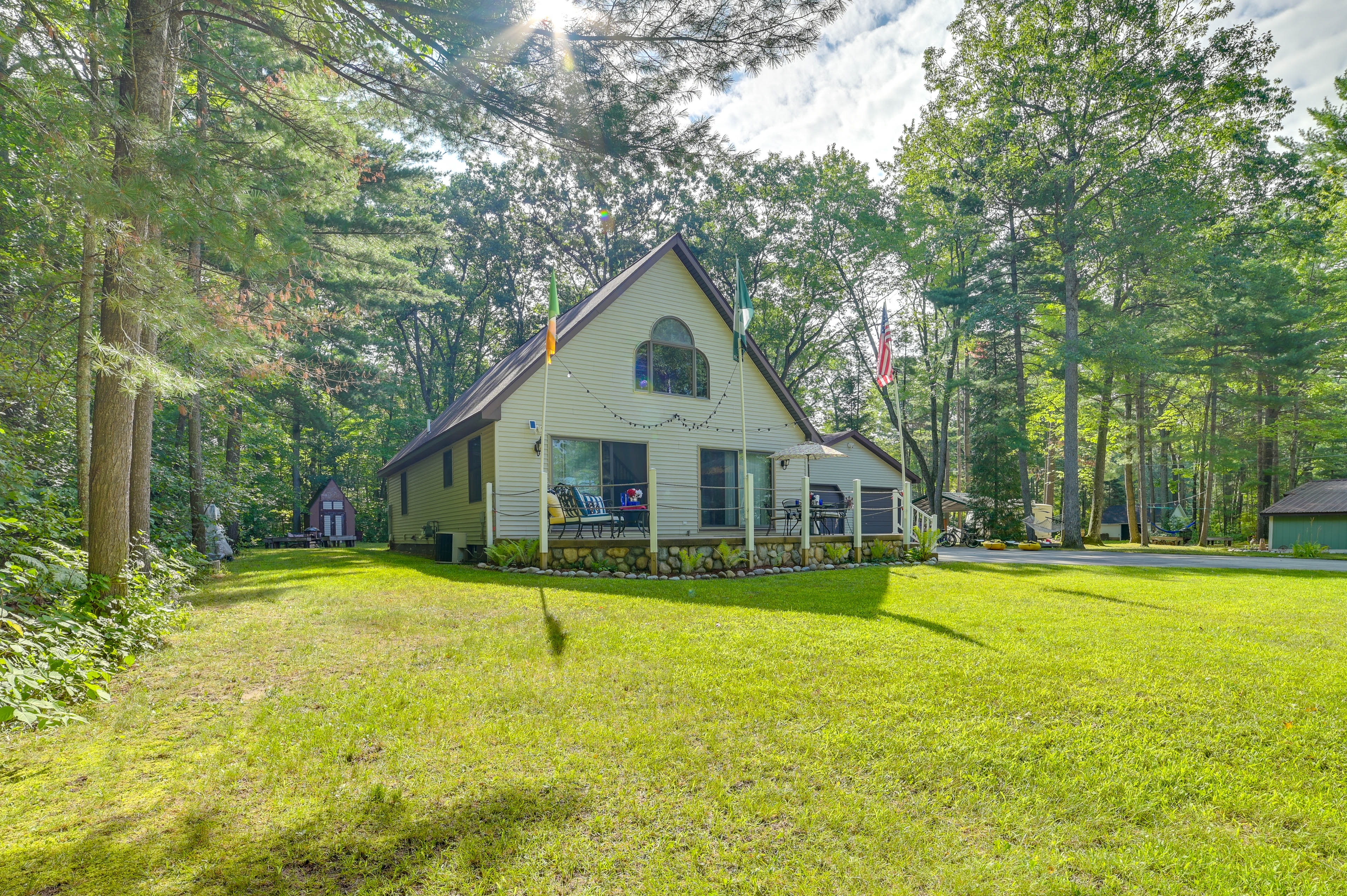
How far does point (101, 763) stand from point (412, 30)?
5222 mm

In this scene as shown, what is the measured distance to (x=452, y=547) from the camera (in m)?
12.1

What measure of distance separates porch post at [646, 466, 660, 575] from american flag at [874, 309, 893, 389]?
5666mm

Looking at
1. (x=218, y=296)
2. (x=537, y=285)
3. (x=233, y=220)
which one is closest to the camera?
(x=233, y=220)

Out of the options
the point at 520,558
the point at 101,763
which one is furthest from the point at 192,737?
the point at 520,558

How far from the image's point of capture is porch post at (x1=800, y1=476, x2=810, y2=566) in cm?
1091

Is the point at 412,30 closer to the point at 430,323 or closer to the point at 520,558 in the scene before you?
the point at 520,558

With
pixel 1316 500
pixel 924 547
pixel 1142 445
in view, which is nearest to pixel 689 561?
pixel 924 547

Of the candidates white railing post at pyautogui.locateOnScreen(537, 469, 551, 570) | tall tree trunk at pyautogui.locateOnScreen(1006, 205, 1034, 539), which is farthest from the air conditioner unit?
tall tree trunk at pyautogui.locateOnScreen(1006, 205, 1034, 539)

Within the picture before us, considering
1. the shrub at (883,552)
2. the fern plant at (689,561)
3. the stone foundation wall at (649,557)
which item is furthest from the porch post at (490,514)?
the shrub at (883,552)

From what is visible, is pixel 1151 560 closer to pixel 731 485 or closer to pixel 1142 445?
pixel 731 485

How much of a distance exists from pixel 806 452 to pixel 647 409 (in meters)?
3.59

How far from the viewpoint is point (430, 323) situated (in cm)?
3120

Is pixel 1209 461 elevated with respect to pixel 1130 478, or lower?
elevated

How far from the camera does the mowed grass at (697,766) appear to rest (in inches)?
76.9
